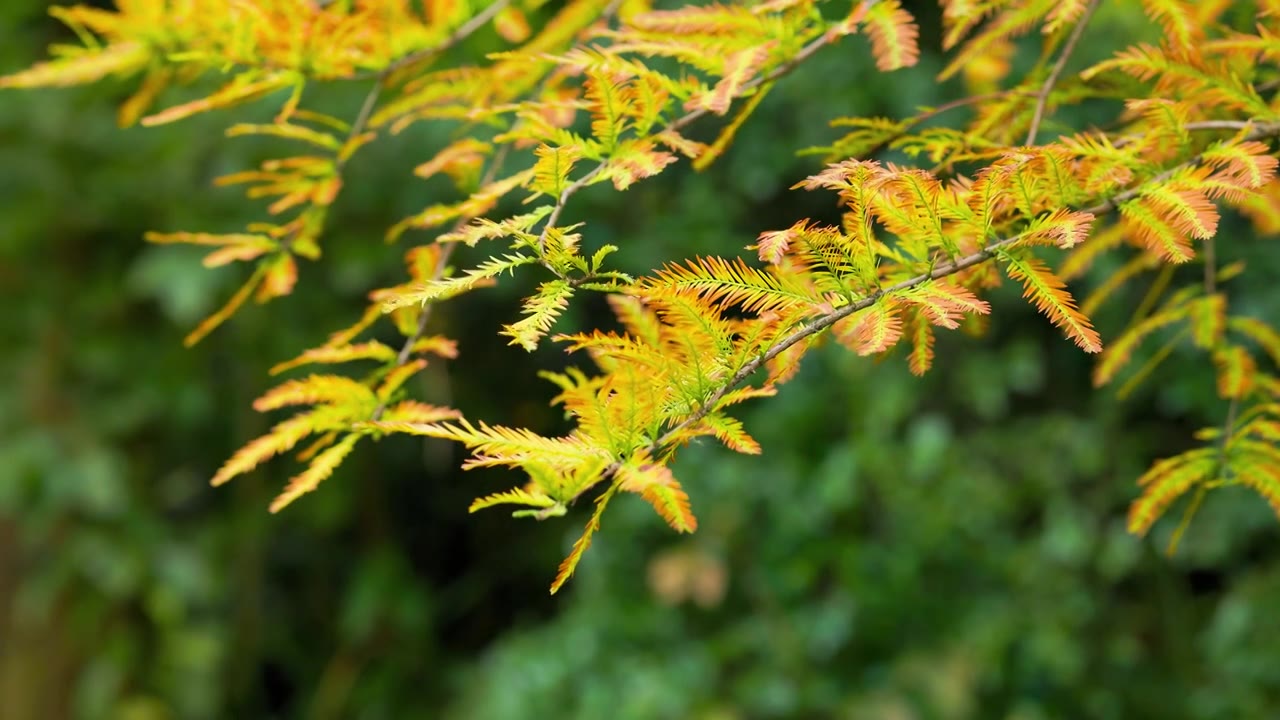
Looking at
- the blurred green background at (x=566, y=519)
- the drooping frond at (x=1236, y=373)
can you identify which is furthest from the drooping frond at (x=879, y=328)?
the blurred green background at (x=566, y=519)

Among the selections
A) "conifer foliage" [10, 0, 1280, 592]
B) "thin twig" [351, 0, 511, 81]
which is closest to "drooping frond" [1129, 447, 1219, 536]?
"conifer foliage" [10, 0, 1280, 592]

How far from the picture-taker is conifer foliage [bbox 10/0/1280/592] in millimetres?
600

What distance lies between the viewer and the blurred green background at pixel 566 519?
90.1 inches

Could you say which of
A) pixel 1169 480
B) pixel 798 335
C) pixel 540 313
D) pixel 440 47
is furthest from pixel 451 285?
pixel 1169 480

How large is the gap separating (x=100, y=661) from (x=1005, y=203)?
289 cm

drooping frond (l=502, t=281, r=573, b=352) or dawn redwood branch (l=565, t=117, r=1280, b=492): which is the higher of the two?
drooping frond (l=502, t=281, r=573, b=352)

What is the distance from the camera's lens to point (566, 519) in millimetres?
3055

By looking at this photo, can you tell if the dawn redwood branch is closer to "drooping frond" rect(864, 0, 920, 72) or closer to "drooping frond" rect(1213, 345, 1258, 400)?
"drooping frond" rect(864, 0, 920, 72)

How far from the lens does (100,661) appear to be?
2.95 m

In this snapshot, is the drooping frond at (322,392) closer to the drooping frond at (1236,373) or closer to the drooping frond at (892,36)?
the drooping frond at (892,36)

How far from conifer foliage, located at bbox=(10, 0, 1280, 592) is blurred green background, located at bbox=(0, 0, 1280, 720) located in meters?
1.27

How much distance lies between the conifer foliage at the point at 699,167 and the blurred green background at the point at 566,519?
127 cm

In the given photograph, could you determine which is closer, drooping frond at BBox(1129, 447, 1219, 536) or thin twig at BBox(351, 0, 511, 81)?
drooping frond at BBox(1129, 447, 1219, 536)

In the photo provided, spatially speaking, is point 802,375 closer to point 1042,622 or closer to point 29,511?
point 1042,622
